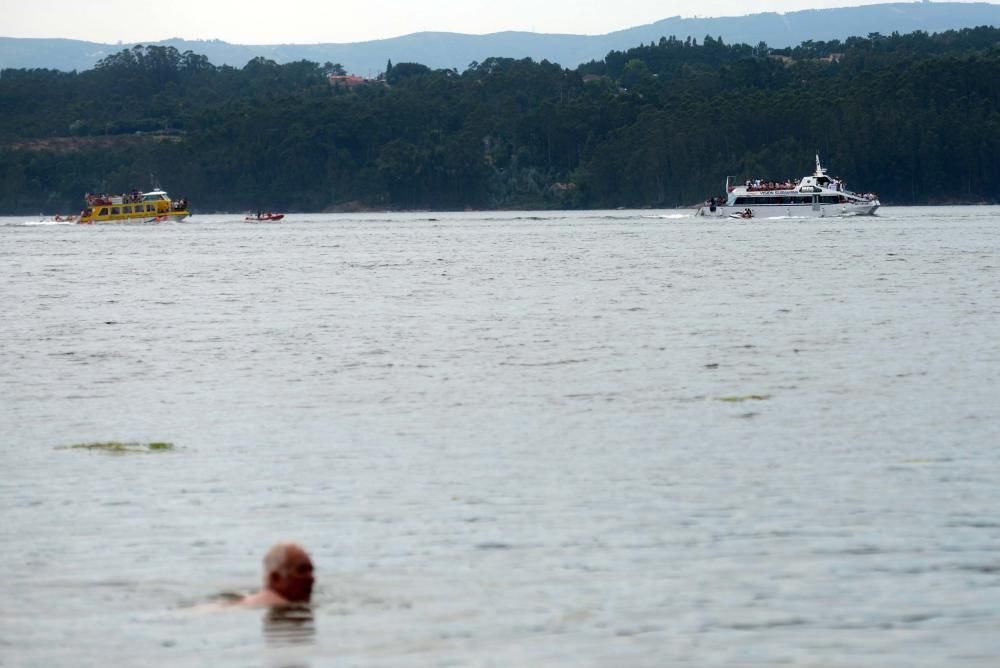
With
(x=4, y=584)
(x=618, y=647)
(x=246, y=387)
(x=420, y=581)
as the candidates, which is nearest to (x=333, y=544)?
(x=420, y=581)

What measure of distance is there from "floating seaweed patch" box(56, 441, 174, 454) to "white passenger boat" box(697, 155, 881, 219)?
160 metres

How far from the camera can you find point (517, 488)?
2591cm

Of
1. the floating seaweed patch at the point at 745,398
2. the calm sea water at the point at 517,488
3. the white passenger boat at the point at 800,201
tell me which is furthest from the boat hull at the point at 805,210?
the floating seaweed patch at the point at 745,398

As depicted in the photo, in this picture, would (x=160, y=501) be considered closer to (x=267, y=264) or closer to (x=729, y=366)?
(x=729, y=366)

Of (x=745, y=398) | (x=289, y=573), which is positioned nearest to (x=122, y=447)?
(x=745, y=398)

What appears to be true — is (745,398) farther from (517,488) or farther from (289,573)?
(289,573)

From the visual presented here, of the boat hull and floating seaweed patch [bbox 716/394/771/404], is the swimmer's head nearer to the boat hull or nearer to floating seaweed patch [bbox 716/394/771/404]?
floating seaweed patch [bbox 716/394/771/404]

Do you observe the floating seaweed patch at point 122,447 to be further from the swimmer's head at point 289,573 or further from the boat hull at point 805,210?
the boat hull at point 805,210

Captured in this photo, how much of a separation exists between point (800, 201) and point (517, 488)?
166608 millimetres

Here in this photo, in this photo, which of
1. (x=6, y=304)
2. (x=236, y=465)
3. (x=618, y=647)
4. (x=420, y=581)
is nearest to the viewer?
(x=618, y=647)

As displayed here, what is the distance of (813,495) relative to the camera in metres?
24.8

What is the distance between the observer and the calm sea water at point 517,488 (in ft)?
59.6

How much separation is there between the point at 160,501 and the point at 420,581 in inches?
260

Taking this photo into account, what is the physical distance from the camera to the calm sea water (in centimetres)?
1817
